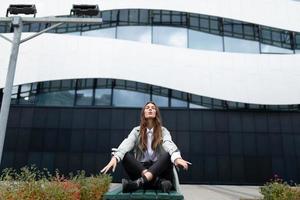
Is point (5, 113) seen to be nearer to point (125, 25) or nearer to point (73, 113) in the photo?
point (73, 113)

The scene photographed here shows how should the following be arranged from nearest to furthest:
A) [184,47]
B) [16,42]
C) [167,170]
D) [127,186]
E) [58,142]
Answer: [127,186]
[167,170]
[16,42]
[58,142]
[184,47]

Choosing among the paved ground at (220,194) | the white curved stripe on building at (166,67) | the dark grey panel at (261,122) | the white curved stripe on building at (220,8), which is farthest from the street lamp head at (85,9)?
the dark grey panel at (261,122)

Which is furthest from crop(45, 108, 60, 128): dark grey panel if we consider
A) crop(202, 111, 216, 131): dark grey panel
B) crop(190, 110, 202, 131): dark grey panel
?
crop(202, 111, 216, 131): dark grey panel

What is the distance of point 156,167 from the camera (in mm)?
3795

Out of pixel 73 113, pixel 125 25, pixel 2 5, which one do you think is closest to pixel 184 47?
pixel 125 25

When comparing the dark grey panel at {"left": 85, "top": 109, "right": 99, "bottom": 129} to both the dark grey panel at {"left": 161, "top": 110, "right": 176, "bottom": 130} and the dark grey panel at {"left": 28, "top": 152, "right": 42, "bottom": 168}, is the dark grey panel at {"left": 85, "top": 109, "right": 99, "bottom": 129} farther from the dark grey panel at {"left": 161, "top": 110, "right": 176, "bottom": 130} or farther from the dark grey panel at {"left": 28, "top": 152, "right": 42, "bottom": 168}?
the dark grey panel at {"left": 161, "top": 110, "right": 176, "bottom": 130}

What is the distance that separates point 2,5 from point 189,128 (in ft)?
56.0

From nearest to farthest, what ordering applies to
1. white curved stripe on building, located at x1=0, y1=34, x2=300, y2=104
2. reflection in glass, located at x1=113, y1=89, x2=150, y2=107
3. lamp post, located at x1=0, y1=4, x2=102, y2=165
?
1. lamp post, located at x1=0, y1=4, x2=102, y2=165
2. white curved stripe on building, located at x1=0, y1=34, x2=300, y2=104
3. reflection in glass, located at x1=113, y1=89, x2=150, y2=107

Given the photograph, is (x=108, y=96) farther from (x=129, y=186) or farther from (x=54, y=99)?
(x=129, y=186)

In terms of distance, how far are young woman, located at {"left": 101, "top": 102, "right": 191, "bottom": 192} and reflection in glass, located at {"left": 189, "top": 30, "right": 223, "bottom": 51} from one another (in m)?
19.7

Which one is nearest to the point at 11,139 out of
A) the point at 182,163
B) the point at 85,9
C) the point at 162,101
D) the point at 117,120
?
the point at 117,120

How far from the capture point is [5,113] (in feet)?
30.4

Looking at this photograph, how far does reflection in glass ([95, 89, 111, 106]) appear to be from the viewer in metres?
22.3

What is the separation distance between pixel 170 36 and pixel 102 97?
6.94 metres
